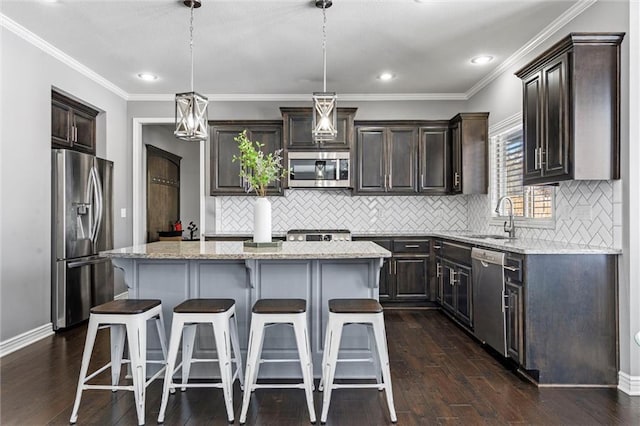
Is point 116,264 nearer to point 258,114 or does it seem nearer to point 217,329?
point 217,329

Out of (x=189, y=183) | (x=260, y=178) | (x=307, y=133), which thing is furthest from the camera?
(x=189, y=183)

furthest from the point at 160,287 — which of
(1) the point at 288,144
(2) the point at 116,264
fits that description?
(1) the point at 288,144

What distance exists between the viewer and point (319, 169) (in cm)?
530

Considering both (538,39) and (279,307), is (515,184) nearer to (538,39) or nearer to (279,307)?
(538,39)

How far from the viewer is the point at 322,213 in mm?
5801

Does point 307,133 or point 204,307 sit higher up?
point 307,133

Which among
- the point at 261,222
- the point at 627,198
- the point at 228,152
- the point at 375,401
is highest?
the point at 228,152

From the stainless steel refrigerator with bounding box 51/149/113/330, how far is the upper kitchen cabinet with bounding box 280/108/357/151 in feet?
7.11

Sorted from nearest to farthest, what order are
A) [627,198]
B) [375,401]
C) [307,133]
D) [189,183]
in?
1. [375,401]
2. [627,198]
3. [307,133]
4. [189,183]

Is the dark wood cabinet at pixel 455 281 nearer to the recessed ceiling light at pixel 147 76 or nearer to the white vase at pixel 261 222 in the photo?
the white vase at pixel 261 222

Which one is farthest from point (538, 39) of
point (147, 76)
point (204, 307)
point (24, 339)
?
point (24, 339)

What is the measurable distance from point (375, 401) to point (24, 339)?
10.4ft

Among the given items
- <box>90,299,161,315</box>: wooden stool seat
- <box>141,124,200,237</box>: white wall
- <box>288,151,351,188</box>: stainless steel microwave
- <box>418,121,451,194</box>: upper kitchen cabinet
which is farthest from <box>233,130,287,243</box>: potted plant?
<box>141,124,200,237</box>: white wall

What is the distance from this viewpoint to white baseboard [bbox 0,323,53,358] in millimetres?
3492
